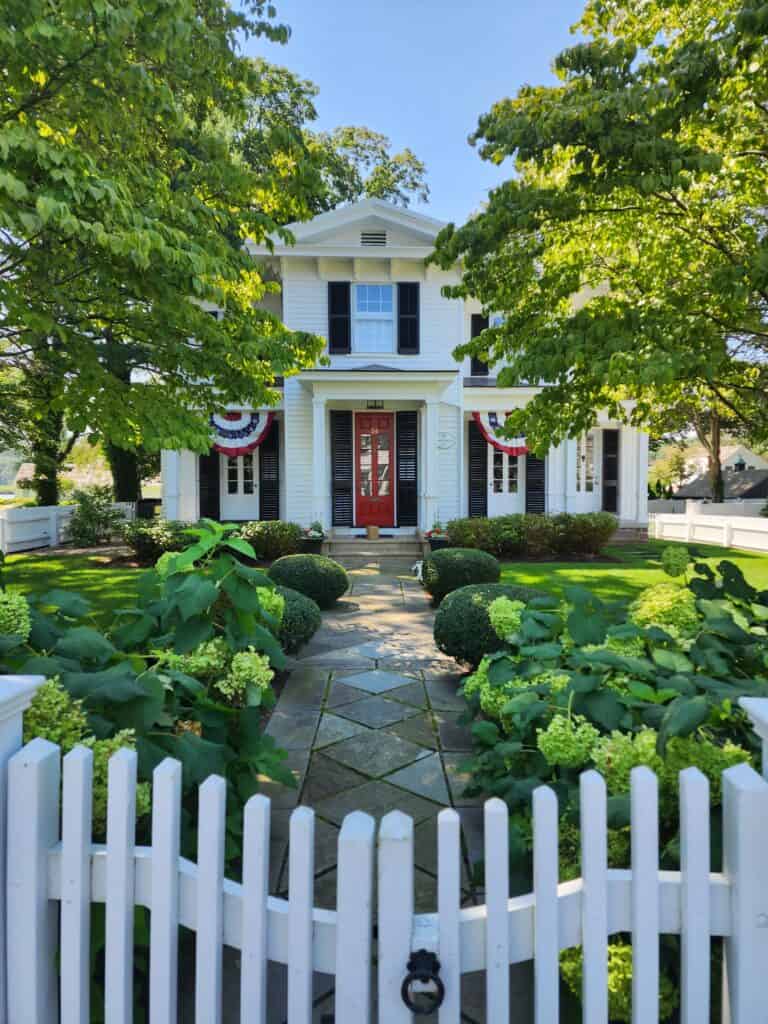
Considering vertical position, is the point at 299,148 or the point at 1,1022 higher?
the point at 299,148

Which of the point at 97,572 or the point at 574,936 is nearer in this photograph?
the point at 574,936

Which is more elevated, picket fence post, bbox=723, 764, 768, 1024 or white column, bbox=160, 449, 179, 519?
white column, bbox=160, 449, 179, 519

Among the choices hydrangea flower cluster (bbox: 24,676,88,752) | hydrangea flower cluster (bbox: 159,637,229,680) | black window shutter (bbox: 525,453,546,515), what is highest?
black window shutter (bbox: 525,453,546,515)

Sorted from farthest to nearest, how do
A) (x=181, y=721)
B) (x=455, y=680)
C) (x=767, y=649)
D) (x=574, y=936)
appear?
1. (x=455, y=680)
2. (x=181, y=721)
3. (x=767, y=649)
4. (x=574, y=936)

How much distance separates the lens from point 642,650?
87.0 inches

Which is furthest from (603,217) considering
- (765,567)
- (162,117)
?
(765,567)

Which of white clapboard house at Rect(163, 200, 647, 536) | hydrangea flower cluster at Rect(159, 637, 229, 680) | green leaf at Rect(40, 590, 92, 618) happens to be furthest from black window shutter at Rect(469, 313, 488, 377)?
green leaf at Rect(40, 590, 92, 618)

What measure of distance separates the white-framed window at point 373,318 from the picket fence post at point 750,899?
41.6 feet

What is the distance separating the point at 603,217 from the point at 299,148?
3278 mm

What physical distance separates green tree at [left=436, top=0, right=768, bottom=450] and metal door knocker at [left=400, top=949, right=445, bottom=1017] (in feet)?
12.7

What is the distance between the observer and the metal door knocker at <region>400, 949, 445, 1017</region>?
1.08m

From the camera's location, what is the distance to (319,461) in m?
12.0

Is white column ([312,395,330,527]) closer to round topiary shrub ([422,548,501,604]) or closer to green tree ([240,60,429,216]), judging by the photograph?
round topiary shrub ([422,548,501,604])

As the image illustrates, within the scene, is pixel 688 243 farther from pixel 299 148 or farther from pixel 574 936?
pixel 574 936
